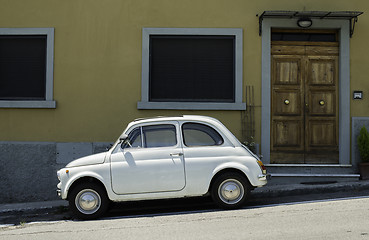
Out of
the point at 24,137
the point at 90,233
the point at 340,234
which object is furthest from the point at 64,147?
the point at 340,234

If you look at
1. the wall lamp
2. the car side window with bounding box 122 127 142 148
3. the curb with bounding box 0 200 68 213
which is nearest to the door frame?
the wall lamp

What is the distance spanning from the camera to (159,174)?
732 centimetres

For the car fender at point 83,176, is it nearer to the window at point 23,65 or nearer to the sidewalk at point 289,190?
the sidewalk at point 289,190

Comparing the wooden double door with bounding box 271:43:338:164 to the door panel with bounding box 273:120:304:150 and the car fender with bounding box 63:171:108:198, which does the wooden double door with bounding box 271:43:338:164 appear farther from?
the car fender with bounding box 63:171:108:198

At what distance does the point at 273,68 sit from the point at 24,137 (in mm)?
5839

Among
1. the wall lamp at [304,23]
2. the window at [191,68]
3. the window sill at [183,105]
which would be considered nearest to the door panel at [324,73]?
the wall lamp at [304,23]

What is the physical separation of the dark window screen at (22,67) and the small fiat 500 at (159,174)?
147 inches

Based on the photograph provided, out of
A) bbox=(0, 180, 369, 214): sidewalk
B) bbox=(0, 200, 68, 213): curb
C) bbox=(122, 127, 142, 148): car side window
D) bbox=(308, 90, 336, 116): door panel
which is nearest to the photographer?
bbox=(122, 127, 142, 148): car side window

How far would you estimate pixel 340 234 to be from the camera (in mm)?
5633

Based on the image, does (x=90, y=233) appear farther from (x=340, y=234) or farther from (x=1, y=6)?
(x=1, y=6)

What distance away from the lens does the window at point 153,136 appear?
297 inches

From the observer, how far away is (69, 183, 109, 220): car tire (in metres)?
7.36

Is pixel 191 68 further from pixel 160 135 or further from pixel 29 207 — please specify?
pixel 29 207

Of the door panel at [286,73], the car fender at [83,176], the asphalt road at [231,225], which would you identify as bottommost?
the asphalt road at [231,225]
